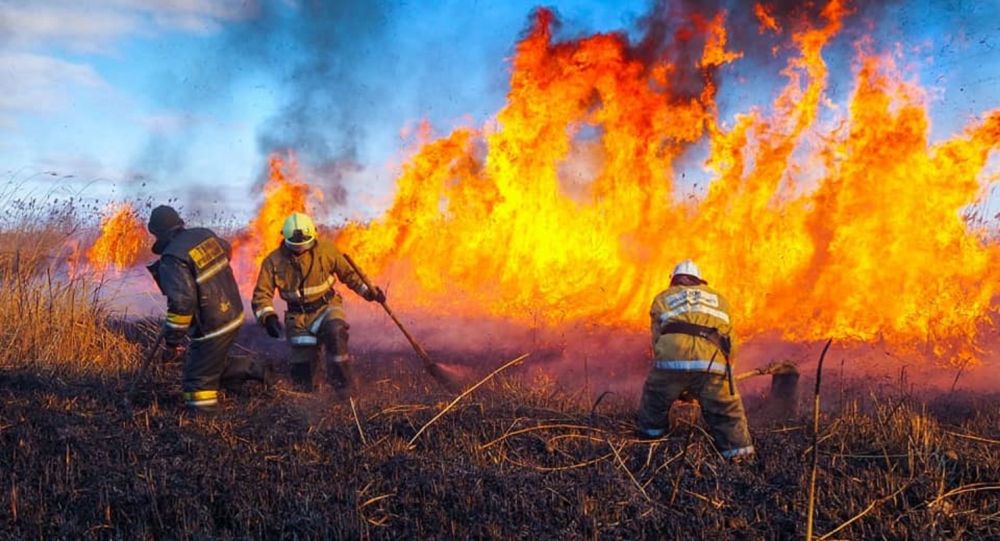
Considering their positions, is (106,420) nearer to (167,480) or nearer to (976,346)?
(167,480)

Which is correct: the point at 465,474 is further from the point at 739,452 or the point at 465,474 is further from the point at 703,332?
the point at 703,332

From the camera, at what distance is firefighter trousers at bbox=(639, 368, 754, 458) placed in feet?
17.5

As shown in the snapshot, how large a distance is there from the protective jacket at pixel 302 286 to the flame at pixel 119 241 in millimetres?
3057

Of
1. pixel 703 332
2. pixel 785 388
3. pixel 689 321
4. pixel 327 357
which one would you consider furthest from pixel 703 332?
pixel 327 357

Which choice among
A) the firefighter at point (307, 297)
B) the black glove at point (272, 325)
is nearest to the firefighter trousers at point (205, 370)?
the black glove at point (272, 325)

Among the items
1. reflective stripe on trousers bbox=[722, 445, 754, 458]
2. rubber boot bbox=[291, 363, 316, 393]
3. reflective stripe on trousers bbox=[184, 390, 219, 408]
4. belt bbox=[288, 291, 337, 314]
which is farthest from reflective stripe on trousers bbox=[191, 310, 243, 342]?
reflective stripe on trousers bbox=[722, 445, 754, 458]

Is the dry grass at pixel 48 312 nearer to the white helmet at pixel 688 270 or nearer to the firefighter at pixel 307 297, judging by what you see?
the firefighter at pixel 307 297

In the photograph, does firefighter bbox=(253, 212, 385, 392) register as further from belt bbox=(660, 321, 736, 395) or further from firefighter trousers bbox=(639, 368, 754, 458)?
belt bbox=(660, 321, 736, 395)

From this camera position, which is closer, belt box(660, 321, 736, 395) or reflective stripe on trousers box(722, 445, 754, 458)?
reflective stripe on trousers box(722, 445, 754, 458)

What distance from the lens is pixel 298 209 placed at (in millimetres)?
13094

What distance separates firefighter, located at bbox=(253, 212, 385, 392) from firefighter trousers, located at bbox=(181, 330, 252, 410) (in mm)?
900

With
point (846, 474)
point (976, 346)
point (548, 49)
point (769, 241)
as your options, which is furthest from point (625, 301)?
point (846, 474)

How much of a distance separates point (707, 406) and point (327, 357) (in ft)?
13.6

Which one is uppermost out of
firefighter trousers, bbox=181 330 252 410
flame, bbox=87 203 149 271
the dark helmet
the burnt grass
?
flame, bbox=87 203 149 271
